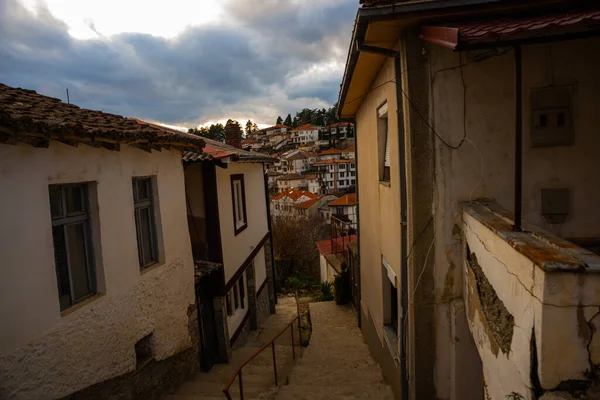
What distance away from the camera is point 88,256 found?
5043 millimetres

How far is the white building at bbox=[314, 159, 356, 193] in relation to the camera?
7162 centimetres

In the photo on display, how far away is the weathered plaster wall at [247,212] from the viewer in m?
10.1

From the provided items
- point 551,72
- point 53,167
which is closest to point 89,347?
point 53,167

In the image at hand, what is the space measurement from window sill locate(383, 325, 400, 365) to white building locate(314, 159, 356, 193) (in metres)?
63.9

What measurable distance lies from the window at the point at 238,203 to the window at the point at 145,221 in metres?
4.44

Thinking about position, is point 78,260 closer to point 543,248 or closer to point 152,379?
point 152,379

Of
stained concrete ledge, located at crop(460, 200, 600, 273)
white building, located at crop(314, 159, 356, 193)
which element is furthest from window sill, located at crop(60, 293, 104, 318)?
white building, located at crop(314, 159, 356, 193)

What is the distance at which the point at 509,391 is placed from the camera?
2.84m

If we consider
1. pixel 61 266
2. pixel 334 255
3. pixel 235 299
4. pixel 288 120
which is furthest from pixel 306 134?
pixel 61 266

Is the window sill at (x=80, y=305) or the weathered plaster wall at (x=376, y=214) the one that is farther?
the weathered plaster wall at (x=376, y=214)

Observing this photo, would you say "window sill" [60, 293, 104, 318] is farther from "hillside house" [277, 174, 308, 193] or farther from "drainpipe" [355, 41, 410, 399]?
"hillside house" [277, 174, 308, 193]

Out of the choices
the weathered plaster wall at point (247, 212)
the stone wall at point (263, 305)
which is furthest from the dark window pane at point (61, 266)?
the stone wall at point (263, 305)

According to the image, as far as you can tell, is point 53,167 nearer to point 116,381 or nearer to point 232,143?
point 116,381

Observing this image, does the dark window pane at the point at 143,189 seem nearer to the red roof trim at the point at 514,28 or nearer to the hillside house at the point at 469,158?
the hillside house at the point at 469,158
